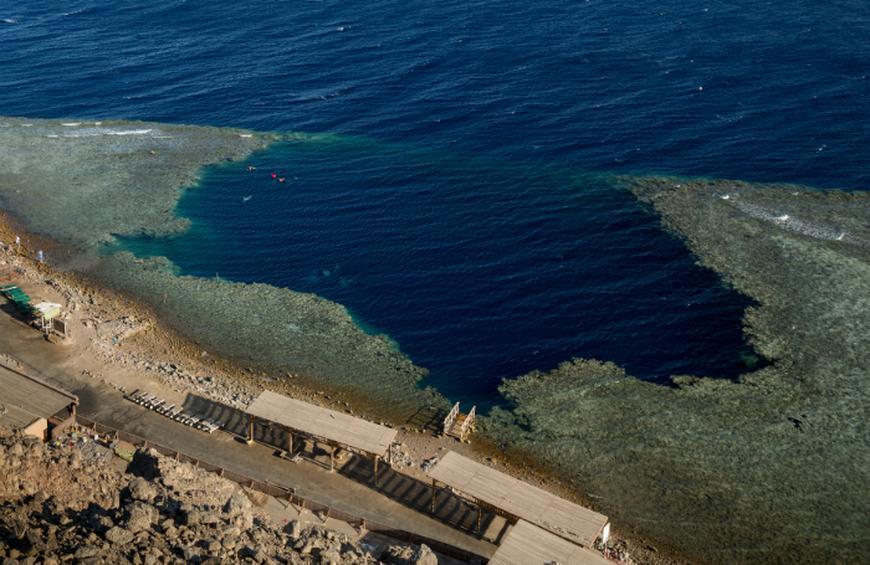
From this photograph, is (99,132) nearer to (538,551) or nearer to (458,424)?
(458,424)

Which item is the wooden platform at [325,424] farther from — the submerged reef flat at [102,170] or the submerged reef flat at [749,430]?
the submerged reef flat at [102,170]

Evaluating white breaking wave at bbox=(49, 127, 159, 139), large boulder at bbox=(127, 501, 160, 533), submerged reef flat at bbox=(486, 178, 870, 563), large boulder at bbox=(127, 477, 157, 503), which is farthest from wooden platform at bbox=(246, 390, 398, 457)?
white breaking wave at bbox=(49, 127, 159, 139)

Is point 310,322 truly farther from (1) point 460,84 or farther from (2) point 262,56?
(2) point 262,56

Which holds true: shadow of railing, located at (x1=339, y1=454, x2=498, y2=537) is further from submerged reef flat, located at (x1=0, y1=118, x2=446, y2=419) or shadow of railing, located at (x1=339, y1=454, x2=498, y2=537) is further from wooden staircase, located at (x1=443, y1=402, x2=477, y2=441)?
submerged reef flat, located at (x1=0, y1=118, x2=446, y2=419)

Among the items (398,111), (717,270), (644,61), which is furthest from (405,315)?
(644,61)

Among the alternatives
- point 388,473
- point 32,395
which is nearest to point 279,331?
point 388,473

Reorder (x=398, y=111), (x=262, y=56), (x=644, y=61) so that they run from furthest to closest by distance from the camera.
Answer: (x=262, y=56) < (x=644, y=61) < (x=398, y=111)

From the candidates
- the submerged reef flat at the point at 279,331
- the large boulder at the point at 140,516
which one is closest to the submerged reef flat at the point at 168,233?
the submerged reef flat at the point at 279,331
